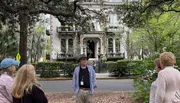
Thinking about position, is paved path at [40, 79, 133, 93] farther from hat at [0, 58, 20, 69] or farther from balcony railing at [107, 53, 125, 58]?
balcony railing at [107, 53, 125, 58]

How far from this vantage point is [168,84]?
4.29 metres

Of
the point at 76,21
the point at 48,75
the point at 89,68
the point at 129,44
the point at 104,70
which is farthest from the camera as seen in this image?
the point at 129,44

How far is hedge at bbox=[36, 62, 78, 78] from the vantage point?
27.9m

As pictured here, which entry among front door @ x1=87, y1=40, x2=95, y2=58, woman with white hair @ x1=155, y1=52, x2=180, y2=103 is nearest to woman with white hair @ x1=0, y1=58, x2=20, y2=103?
woman with white hair @ x1=155, y1=52, x2=180, y2=103

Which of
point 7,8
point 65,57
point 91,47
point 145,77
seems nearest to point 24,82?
point 145,77

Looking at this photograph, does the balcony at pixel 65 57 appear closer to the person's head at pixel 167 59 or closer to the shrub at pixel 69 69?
the shrub at pixel 69 69

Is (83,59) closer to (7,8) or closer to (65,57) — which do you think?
(7,8)

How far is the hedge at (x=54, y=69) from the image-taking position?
2794 cm

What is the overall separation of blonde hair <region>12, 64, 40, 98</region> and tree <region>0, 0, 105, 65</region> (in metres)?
9.51

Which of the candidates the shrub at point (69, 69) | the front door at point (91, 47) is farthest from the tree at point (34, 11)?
the front door at point (91, 47)

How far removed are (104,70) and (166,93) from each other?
1307 inches

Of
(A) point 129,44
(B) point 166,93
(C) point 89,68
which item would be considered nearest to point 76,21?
(C) point 89,68

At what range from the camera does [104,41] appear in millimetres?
52000

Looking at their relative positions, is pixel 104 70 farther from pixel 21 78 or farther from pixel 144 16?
pixel 21 78
